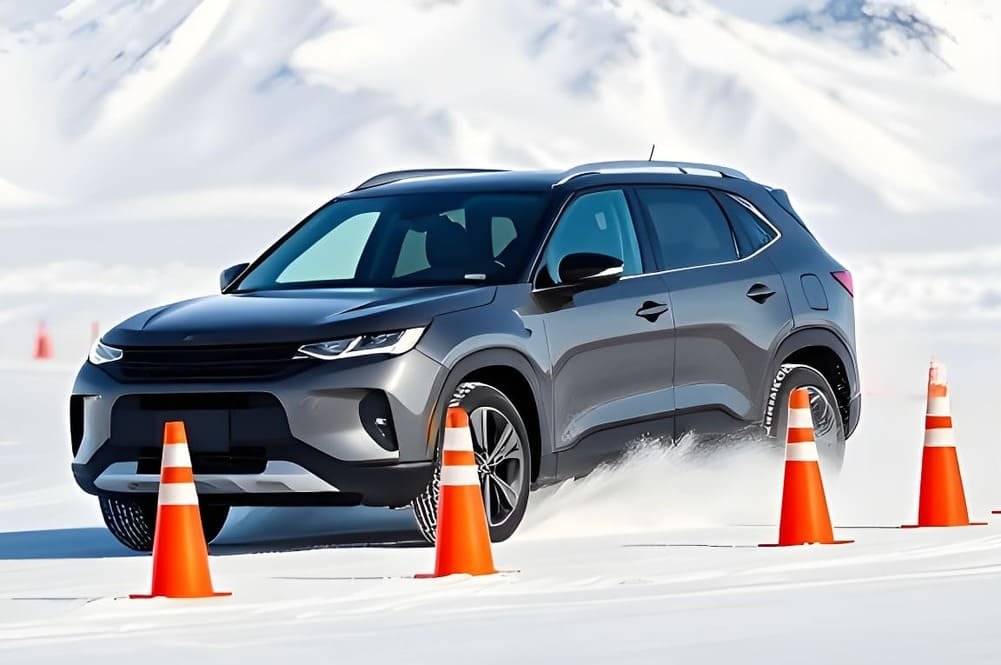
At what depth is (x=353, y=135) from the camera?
340 ft

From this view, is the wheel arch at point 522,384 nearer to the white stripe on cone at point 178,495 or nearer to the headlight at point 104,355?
the headlight at point 104,355

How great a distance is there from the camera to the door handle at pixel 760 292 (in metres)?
11.5

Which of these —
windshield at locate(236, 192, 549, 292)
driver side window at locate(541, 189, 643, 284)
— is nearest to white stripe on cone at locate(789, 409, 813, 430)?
driver side window at locate(541, 189, 643, 284)

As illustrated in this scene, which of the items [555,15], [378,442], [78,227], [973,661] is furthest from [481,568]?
[555,15]

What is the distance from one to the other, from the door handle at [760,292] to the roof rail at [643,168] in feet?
1.98

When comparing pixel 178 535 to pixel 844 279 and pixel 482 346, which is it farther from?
pixel 844 279

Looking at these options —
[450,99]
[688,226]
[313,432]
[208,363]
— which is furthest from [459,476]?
[450,99]

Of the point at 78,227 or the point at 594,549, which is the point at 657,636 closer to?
the point at 594,549

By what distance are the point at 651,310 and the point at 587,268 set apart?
2.00 ft

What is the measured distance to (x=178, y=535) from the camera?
838 centimetres

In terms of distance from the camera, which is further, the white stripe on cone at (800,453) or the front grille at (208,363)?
the white stripe on cone at (800,453)

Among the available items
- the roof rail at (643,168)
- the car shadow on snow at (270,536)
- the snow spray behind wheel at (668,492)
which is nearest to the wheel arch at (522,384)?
the snow spray behind wheel at (668,492)

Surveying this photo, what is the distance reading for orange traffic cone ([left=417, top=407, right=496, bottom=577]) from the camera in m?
8.74

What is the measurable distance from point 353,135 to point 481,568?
95482mm
